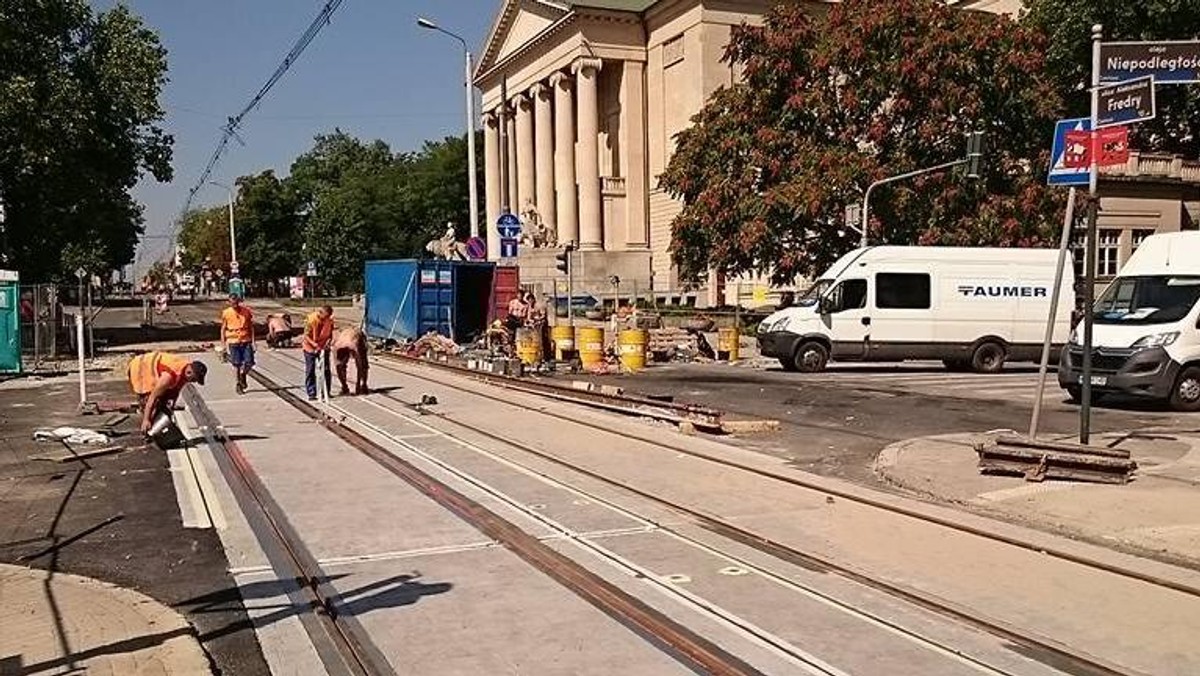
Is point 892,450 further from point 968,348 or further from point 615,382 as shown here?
point 968,348

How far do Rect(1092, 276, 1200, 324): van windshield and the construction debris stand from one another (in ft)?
21.9

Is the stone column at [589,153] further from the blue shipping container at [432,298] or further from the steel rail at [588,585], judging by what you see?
the steel rail at [588,585]

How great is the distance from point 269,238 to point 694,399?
96298 mm

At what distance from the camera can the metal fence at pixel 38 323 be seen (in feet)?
88.3

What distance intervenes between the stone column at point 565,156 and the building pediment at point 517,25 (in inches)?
152

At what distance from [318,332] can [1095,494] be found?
12599mm

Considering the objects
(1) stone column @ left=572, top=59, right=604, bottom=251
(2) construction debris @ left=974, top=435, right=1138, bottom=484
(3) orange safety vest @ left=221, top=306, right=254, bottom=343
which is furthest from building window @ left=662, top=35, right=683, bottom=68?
(2) construction debris @ left=974, top=435, right=1138, bottom=484

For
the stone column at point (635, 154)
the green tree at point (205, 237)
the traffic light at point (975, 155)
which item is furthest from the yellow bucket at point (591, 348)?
the green tree at point (205, 237)

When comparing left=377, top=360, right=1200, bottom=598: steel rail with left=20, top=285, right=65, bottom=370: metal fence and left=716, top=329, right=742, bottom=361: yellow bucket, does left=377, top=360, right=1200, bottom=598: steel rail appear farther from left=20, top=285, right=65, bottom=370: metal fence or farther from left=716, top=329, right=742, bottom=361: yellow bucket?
left=20, top=285, right=65, bottom=370: metal fence

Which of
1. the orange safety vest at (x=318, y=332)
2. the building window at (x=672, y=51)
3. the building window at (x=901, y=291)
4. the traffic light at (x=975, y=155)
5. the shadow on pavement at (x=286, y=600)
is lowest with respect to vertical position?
the shadow on pavement at (x=286, y=600)

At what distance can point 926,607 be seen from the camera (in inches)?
237

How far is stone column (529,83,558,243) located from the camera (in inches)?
2889

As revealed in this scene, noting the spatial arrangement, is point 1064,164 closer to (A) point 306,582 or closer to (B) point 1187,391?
(B) point 1187,391

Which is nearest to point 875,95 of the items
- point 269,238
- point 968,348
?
point 968,348
